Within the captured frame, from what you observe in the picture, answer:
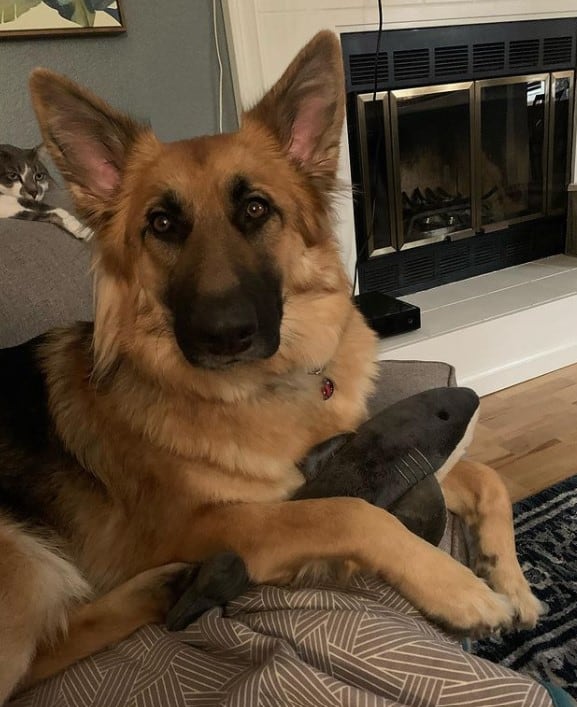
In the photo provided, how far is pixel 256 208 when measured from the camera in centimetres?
128

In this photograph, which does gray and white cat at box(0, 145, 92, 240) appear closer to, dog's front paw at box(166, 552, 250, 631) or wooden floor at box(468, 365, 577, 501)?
dog's front paw at box(166, 552, 250, 631)

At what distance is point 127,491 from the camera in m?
1.21

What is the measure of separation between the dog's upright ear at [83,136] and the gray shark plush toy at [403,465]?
0.73m

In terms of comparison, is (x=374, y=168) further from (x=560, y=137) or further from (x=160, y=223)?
(x=160, y=223)

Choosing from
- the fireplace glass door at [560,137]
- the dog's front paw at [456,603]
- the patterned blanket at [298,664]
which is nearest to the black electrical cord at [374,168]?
the fireplace glass door at [560,137]

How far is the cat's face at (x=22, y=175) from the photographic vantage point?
6.47ft

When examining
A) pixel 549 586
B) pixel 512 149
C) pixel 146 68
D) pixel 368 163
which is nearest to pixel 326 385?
pixel 549 586

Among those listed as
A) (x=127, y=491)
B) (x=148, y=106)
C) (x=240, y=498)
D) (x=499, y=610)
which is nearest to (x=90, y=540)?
(x=127, y=491)

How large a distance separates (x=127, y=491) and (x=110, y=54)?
6.19 feet

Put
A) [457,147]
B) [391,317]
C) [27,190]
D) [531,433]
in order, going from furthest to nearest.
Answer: [457,147], [391,317], [531,433], [27,190]

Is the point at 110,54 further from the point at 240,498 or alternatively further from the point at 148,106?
the point at 240,498

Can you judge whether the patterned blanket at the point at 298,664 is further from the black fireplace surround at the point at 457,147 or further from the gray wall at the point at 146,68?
the black fireplace surround at the point at 457,147

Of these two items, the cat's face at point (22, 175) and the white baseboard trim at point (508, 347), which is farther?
the white baseboard trim at point (508, 347)

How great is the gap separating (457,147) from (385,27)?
772mm
